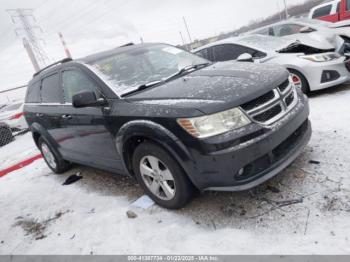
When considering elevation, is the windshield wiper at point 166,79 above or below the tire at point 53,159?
above

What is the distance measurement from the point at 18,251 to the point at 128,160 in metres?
1.57

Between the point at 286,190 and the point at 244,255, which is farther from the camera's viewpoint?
the point at 286,190

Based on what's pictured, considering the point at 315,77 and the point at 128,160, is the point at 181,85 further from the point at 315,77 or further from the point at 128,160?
the point at 315,77

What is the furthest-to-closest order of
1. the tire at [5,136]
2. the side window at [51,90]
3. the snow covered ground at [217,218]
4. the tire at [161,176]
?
the tire at [5,136]
the side window at [51,90]
the tire at [161,176]
the snow covered ground at [217,218]

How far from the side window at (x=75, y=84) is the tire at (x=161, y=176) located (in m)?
0.93

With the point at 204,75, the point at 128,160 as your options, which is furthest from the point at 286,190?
the point at 128,160

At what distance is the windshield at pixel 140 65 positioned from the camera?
3541mm

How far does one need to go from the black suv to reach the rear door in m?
0.01

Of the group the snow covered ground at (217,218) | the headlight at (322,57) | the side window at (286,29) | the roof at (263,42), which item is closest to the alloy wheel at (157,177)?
the snow covered ground at (217,218)

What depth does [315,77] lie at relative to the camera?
18.4ft

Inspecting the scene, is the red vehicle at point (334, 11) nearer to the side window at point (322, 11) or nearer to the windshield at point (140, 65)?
the side window at point (322, 11)

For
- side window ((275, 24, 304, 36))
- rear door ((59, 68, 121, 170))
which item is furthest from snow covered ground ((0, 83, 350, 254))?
side window ((275, 24, 304, 36))

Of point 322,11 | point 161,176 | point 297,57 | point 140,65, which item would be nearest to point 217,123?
point 161,176

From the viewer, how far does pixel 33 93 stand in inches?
219
